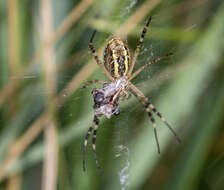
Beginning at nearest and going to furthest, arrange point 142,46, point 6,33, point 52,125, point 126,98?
1. point 142,46
2. point 126,98
3. point 52,125
4. point 6,33

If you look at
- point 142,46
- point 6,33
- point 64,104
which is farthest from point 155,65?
point 6,33

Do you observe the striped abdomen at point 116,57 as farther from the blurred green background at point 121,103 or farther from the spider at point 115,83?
the blurred green background at point 121,103

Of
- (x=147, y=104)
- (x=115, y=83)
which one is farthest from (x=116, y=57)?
(x=147, y=104)

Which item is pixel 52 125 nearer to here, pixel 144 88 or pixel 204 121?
pixel 144 88

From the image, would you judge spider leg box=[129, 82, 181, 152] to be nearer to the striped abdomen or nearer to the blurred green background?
the blurred green background

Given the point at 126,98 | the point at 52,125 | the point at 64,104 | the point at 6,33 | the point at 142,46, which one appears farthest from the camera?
the point at 6,33

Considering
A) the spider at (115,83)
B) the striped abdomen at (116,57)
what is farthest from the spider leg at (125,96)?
the striped abdomen at (116,57)

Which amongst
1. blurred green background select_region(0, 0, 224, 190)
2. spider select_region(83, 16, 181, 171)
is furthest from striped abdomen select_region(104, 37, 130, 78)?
blurred green background select_region(0, 0, 224, 190)
